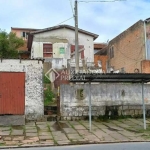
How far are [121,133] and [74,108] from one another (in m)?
3.94

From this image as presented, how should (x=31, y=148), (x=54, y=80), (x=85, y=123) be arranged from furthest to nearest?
1. (x=54, y=80)
2. (x=85, y=123)
3. (x=31, y=148)

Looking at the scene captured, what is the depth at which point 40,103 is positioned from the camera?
1371cm

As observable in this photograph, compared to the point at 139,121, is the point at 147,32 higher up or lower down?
higher up

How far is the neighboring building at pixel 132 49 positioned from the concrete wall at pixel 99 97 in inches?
280

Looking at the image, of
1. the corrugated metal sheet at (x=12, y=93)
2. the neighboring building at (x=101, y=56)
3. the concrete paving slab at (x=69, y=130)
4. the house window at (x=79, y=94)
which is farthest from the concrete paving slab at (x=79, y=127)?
the neighboring building at (x=101, y=56)

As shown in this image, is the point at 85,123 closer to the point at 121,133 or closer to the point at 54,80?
the point at 121,133

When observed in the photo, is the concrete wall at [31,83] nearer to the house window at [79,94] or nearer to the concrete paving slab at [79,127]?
the house window at [79,94]

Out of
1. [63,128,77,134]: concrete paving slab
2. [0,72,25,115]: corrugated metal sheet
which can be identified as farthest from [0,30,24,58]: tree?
[63,128,77,134]: concrete paving slab

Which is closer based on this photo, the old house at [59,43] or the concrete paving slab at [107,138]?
the concrete paving slab at [107,138]

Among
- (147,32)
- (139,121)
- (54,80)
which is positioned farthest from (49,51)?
(139,121)

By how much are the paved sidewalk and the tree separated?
14.8m

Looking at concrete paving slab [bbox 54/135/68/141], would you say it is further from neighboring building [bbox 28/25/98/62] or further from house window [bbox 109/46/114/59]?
house window [bbox 109/46/114/59]

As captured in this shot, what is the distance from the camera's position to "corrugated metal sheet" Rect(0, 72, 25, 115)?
42.6 ft

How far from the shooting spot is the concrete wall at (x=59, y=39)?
1077 inches
